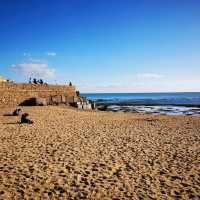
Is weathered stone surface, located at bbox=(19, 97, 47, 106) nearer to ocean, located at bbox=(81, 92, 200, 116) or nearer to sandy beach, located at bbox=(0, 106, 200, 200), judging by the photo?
ocean, located at bbox=(81, 92, 200, 116)

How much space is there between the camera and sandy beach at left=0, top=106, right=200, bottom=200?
7.55m

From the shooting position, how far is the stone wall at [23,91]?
1369 inches

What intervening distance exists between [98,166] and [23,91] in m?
29.1

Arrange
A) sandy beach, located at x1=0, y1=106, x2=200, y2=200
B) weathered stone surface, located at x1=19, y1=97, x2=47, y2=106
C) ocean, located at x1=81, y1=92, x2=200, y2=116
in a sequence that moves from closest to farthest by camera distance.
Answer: sandy beach, located at x1=0, y1=106, x2=200, y2=200, weathered stone surface, located at x1=19, y1=97, x2=47, y2=106, ocean, located at x1=81, y1=92, x2=200, y2=116

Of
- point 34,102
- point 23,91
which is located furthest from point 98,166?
point 23,91

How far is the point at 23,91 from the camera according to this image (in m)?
37.2

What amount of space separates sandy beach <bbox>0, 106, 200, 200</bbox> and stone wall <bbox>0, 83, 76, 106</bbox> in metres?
19.9

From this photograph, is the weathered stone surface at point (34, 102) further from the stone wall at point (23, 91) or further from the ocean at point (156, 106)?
the ocean at point (156, 106)

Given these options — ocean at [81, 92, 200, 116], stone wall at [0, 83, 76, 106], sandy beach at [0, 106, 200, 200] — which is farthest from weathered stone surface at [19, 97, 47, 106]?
sandy beach at [0, 106, 200, 200]

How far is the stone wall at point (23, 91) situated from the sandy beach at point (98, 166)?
19935mm

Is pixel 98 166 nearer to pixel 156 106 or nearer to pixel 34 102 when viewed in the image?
pixel 34 102

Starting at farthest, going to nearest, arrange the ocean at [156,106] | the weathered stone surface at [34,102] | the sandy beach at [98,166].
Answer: the ocean at [156,106], the weathered stone surface at [34,102], the sandy beach at [98,166]

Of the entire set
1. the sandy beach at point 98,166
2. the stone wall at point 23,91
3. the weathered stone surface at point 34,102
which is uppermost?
the stone wall at point 23,91

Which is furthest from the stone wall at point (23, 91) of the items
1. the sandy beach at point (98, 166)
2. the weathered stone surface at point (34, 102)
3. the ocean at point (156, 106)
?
the sandy beach at point (98, 166)
